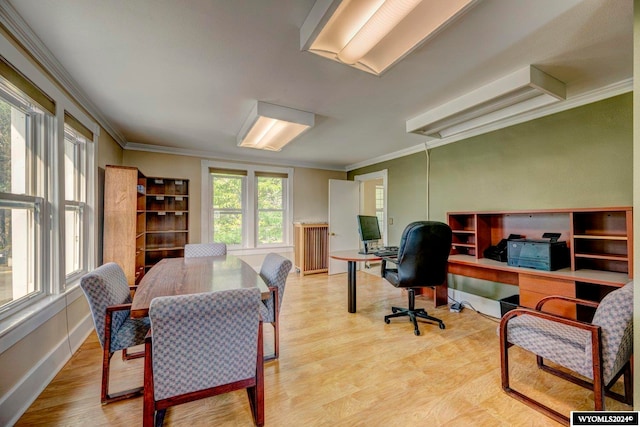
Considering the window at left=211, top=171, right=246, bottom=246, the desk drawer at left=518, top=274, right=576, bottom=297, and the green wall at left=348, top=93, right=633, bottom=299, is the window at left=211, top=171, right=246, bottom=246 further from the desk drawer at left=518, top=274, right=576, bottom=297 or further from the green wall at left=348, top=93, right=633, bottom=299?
the desk drawer at left=518, top=274, right=576, bottom=297

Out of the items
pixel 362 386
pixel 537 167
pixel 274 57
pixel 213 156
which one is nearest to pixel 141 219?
pixel 213 156

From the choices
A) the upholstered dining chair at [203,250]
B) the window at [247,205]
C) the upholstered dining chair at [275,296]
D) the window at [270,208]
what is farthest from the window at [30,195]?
the window at [270,208]

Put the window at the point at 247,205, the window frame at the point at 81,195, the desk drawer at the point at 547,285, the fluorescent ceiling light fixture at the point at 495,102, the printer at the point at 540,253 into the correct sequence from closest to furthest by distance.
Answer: the fluorescent ceiling light fixture at the point at 495,102 < the desk drawer at the point at 547,285 < the printer at the point at 540,253 < the window frame at the point at 81,195 < the window at the point at 247,205

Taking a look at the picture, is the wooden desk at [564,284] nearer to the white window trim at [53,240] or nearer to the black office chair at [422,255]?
the black office chair at [422,255]

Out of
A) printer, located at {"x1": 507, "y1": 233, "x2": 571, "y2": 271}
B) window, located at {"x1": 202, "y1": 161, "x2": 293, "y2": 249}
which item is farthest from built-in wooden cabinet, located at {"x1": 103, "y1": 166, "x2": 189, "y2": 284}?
printer, located at {"x1": 507, "y1": 233, "x2": 571, "y2": 271}

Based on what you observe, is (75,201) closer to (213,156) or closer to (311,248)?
(213,156)

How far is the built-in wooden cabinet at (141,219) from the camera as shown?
310 cm

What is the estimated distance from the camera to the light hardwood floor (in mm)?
1556

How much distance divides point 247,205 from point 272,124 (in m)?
2.41

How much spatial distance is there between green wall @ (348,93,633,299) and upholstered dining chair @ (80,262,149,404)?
143 inches

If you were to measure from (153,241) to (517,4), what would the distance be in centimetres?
505

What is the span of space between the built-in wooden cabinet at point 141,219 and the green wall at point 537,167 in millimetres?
3974

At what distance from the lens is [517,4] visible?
1391 mm

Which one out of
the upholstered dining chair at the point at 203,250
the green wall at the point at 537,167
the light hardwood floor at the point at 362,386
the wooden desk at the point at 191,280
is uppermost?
the green wall at the point at 537,167
